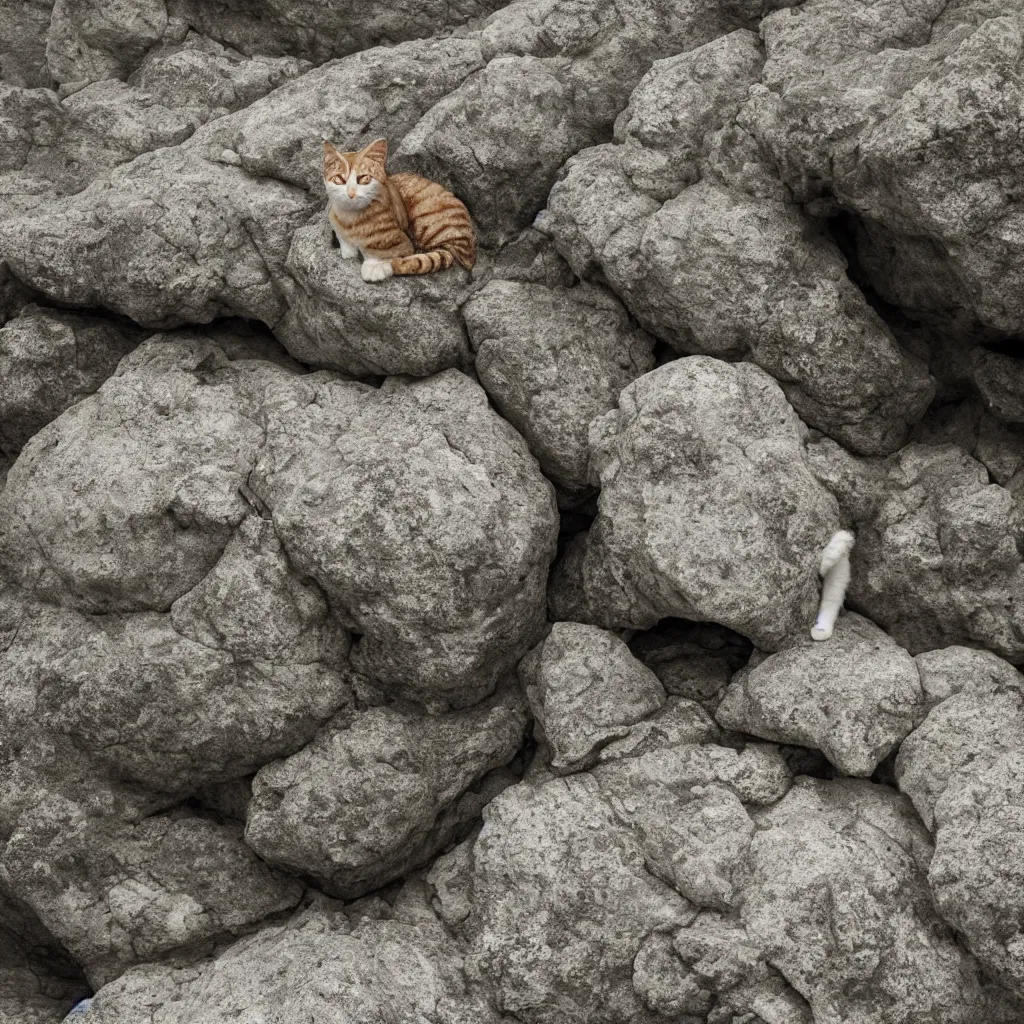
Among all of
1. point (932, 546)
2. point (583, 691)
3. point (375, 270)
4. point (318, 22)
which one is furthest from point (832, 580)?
point (318, 22)

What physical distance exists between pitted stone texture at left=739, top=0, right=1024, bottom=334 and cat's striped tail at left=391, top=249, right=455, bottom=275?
184 centimetres

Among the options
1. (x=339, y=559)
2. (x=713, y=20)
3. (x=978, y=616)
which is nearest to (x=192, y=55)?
(x=713, y=20)

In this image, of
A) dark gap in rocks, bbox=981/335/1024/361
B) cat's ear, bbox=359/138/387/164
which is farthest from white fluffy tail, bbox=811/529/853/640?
cat's ear, bbox=359/138/387/164

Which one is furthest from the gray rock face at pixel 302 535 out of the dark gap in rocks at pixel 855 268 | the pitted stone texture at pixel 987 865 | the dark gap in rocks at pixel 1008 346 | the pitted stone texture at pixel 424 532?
the dark gap in rocks at pixel 1008 346

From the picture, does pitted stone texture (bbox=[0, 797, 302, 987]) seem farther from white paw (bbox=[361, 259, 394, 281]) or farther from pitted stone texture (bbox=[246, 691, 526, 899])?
white paw (bbox=[361, 259, 394, 281])

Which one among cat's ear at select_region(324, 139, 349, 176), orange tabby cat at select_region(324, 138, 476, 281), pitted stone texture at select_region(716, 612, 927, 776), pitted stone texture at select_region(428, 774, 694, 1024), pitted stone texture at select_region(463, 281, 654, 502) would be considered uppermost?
cat's ear at select_region(324, 139, 349, 176)

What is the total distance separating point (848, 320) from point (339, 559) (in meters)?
3.10

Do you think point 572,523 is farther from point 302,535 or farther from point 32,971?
point 32,971

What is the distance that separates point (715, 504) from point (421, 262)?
2144 mm

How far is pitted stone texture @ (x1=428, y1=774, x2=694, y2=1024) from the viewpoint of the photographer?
21.3 ft

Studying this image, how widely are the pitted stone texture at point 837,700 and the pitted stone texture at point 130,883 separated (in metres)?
2.90

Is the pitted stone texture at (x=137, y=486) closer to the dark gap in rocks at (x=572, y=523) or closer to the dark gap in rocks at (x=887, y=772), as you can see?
the dark gap in rocks at (x=572, y=523)

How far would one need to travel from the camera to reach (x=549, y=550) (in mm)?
7168

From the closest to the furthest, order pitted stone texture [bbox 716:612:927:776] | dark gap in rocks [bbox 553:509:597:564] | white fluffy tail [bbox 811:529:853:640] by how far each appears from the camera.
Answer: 1. pitted stone texture [bbox 716:612:927:776]
2. white fluffy tail [bbox 811:529:853:640]
3. dark gap in rocks [bbox 553:509:597:564]
